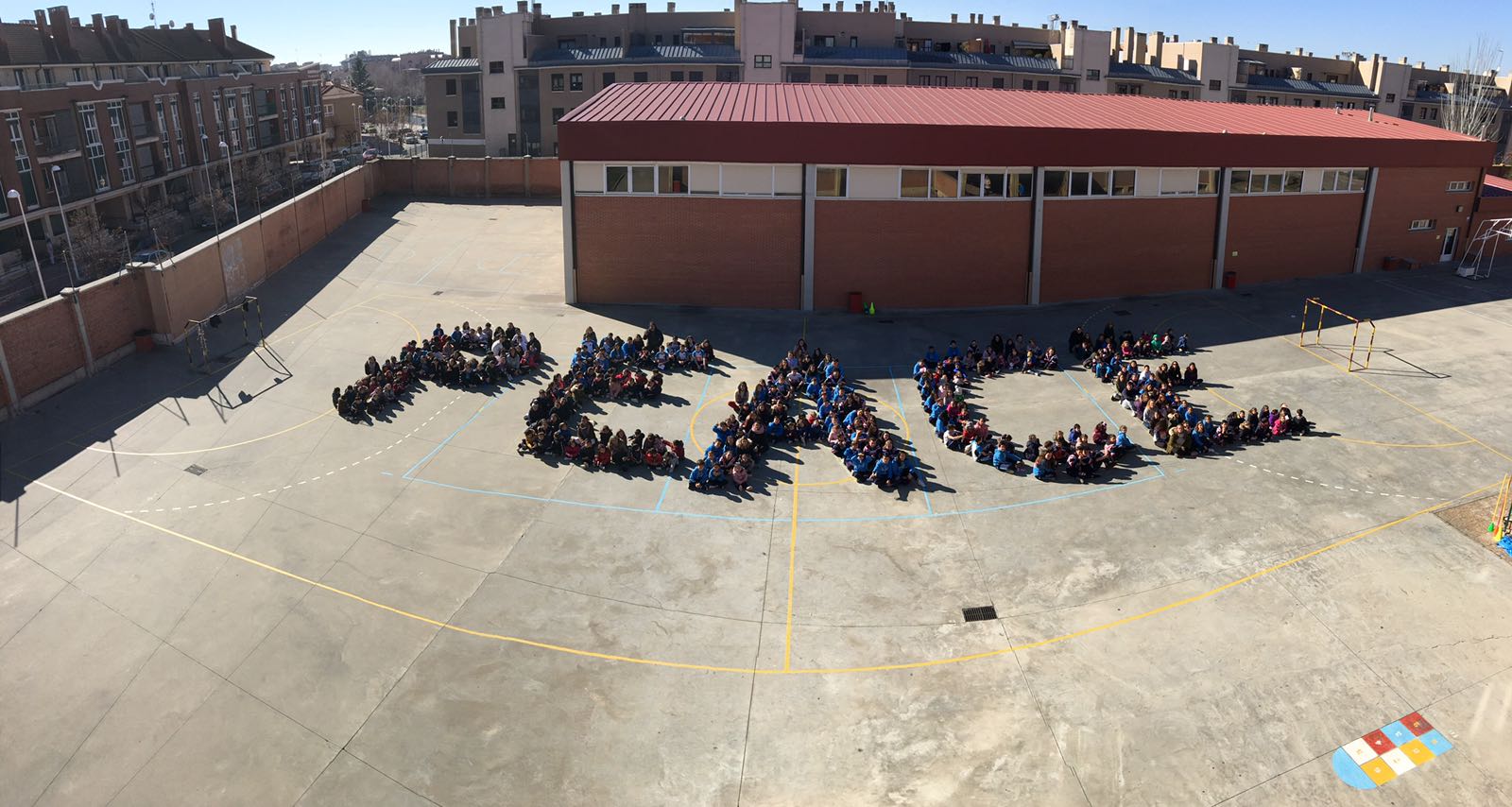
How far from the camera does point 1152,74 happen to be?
83375 millimetres

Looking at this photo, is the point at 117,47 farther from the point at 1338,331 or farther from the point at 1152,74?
the point at 1152,74

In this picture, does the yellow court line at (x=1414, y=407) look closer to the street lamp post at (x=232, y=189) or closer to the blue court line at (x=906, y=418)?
the blue court line at (x=906, y=418)

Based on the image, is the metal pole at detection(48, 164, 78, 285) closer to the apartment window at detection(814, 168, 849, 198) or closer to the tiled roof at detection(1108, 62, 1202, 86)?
the apartment window at detection(814, 168, 849, 198)

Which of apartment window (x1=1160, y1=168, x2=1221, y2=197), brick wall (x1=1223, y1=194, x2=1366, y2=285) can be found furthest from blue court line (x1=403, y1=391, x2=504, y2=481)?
brick wall (x1=1223, y1=194, x2=1366, y2=285)

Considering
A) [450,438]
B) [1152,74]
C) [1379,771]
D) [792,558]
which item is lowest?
[1379,771]

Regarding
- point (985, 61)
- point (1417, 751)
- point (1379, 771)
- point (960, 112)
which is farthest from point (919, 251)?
point (985, 61)

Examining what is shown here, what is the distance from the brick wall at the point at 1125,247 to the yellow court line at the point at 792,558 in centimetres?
1848

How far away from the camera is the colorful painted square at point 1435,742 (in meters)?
15.4

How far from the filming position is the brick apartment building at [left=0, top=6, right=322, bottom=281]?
2021 inches

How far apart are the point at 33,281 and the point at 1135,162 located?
52.3 m

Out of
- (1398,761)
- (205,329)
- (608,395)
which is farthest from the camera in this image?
(205,329)

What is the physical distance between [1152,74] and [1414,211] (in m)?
44.4

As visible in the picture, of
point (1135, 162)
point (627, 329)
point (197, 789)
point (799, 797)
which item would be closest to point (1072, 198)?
point (1135, 162)

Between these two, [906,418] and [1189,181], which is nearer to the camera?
[906,418]
